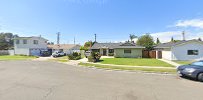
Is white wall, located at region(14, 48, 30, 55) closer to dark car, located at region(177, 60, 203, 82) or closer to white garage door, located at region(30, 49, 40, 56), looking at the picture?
white garage door, located at region(30, 49, 40, 56)

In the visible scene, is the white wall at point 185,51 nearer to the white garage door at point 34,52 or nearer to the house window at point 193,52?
the house window at point 193,52

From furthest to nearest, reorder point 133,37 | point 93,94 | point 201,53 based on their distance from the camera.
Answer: point 133,37, point 201,53, point 93,94

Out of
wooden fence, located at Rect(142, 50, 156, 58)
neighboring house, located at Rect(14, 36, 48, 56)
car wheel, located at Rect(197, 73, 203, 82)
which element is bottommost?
car wheel, located at Rect(197, 73, 203, 82)

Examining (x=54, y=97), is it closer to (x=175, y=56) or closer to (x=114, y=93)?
(x=114, y=93)

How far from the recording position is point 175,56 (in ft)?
88.4

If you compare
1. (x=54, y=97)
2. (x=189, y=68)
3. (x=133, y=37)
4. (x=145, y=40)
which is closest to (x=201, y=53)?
(x=189, y=68)

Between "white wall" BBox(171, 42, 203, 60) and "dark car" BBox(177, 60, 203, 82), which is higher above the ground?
"white wall" BBox(171, 42, 203, 60)

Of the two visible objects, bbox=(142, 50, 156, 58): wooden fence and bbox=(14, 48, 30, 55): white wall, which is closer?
bbox=(142, 50, 156, 58): wooden fence

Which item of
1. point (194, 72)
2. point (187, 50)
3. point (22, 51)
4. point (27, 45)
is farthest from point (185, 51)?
point (22, 51)

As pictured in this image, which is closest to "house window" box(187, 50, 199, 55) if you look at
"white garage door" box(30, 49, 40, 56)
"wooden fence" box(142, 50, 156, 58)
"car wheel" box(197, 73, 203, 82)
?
"wooden fence" box(142, 50, 156, 58)

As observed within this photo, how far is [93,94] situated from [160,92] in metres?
3.33

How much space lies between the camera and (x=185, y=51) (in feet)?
88.2

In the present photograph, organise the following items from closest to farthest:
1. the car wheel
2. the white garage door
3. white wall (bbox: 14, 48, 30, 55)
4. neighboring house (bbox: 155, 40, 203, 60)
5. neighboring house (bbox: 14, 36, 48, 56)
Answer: the car wheel → neighboring house (bbox: 155, 40, 203, 60) → white wall (bbox: 14, 48, 30, 55) → neighboring house (bbox: 14, 36, 48, 56) → the white garage door

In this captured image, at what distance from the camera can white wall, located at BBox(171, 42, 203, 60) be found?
26.6 meters
